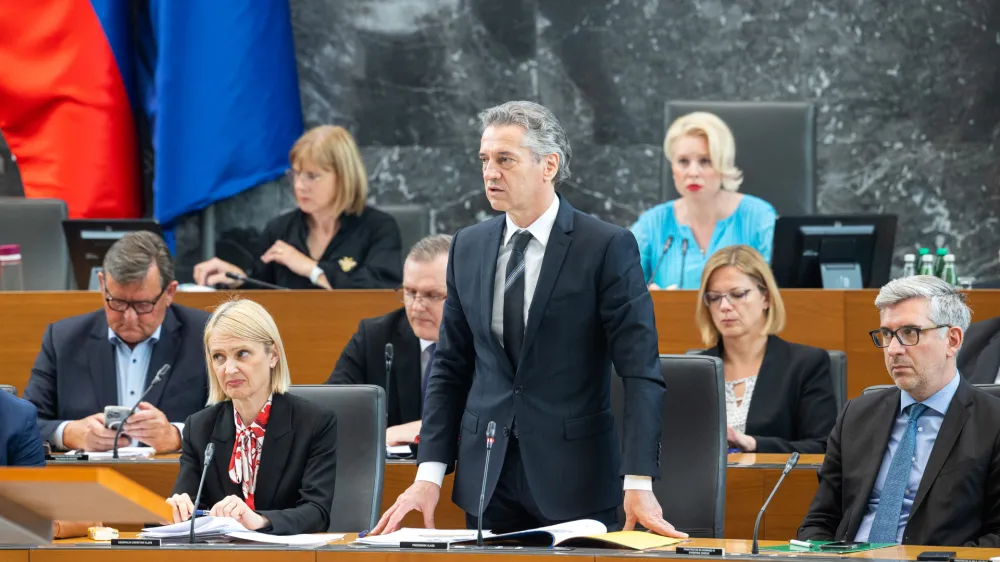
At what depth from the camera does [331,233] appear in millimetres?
5102

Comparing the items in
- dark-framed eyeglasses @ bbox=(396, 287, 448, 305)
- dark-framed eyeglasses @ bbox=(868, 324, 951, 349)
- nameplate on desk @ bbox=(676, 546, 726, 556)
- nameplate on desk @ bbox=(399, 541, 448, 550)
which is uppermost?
dark-framed eyeglasses @ bbox=(396, 287, 448, 305)

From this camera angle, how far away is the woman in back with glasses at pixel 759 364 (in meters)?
3.70

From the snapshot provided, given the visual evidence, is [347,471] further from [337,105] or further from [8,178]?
[8,178]

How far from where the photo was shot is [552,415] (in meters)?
2.46

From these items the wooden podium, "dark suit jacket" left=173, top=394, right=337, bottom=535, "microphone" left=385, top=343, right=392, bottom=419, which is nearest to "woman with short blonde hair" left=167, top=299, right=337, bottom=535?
"dark suit jacket" left=173, top=394, right=337, bottom=535

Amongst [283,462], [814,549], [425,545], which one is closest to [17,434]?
[283,462]

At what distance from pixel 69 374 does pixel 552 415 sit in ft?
6.53

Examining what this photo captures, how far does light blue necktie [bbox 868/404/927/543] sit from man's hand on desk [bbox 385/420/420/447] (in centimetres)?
136

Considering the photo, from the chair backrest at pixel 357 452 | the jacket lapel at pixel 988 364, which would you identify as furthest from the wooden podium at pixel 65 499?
the jacket lapel at pixel 988 364

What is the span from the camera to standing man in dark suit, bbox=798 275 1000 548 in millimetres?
2701

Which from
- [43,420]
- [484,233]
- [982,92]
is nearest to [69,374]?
[43,420]

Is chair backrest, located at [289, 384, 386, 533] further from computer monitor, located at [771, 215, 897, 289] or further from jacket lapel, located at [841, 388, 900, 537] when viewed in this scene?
computer monitor, located at [771, 215, 897, 289]

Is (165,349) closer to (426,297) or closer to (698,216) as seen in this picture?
(426,297)

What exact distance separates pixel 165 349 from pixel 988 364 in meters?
2.30
